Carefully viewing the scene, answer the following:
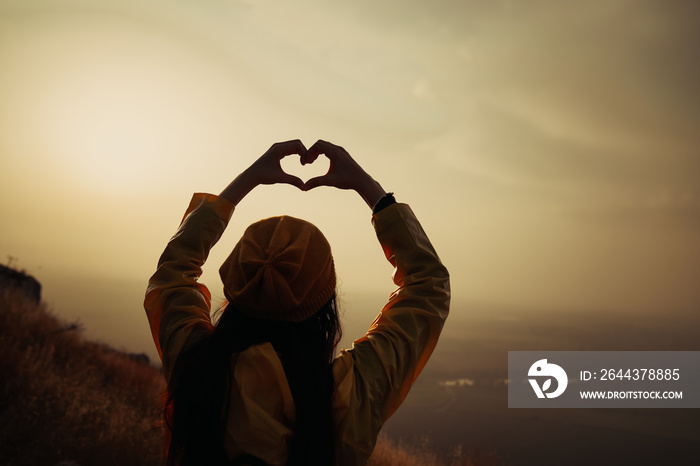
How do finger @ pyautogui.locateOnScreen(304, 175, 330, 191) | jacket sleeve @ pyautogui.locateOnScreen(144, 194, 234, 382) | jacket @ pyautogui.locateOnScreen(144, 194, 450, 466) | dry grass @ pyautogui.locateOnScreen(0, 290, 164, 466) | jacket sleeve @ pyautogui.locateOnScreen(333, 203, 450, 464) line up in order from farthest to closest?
dry grass @ pyautogui.locateOnScreen(0, 290, 164, 466), finger @ pyautogui.locateOnScreen(304, 175, 330, 191), jacket sleeve @ pyautogui.locateOnScreen(144, 194, 234, 382), jacket sleeve @ pyautogui.locateOnScreen(333, 203, 450, 464), jacket @ pyautogui.locateOnScreen(144, 194, 450, 466)

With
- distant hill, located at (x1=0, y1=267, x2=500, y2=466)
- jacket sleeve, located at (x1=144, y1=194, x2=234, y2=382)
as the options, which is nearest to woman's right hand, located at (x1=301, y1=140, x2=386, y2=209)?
jacket sleeve, located at (x1=144, y1=194, x2=234, y2=382)

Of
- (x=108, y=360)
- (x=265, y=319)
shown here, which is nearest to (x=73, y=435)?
(x=108, y=360)

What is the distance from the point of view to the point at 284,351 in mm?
1719

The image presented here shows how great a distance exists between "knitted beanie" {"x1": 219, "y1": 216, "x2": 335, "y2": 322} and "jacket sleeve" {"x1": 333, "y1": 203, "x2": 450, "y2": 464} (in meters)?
0.22

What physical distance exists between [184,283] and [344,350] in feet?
2.06

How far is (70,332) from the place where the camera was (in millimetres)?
8797

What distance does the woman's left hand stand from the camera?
7.03 feet

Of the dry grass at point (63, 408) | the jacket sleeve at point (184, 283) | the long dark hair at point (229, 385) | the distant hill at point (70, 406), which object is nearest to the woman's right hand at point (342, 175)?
the jacket sleeve at point (184, 283)

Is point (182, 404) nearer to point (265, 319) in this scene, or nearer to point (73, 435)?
point (265, 319)

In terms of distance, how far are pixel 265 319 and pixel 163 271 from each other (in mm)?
491

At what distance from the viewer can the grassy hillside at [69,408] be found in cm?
521

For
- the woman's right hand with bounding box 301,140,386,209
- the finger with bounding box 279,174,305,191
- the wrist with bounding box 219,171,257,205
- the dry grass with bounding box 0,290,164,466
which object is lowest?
the dry grass with bounding box 0,290,164,466

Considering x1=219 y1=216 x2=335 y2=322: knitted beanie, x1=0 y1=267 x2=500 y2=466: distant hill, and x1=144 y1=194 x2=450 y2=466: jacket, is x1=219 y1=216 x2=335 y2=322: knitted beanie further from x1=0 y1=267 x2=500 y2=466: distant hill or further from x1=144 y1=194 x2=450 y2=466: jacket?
x1=0 y1=267 x2=500 y2=466: distant hill

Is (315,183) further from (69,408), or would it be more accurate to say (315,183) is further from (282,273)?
(69,408)
